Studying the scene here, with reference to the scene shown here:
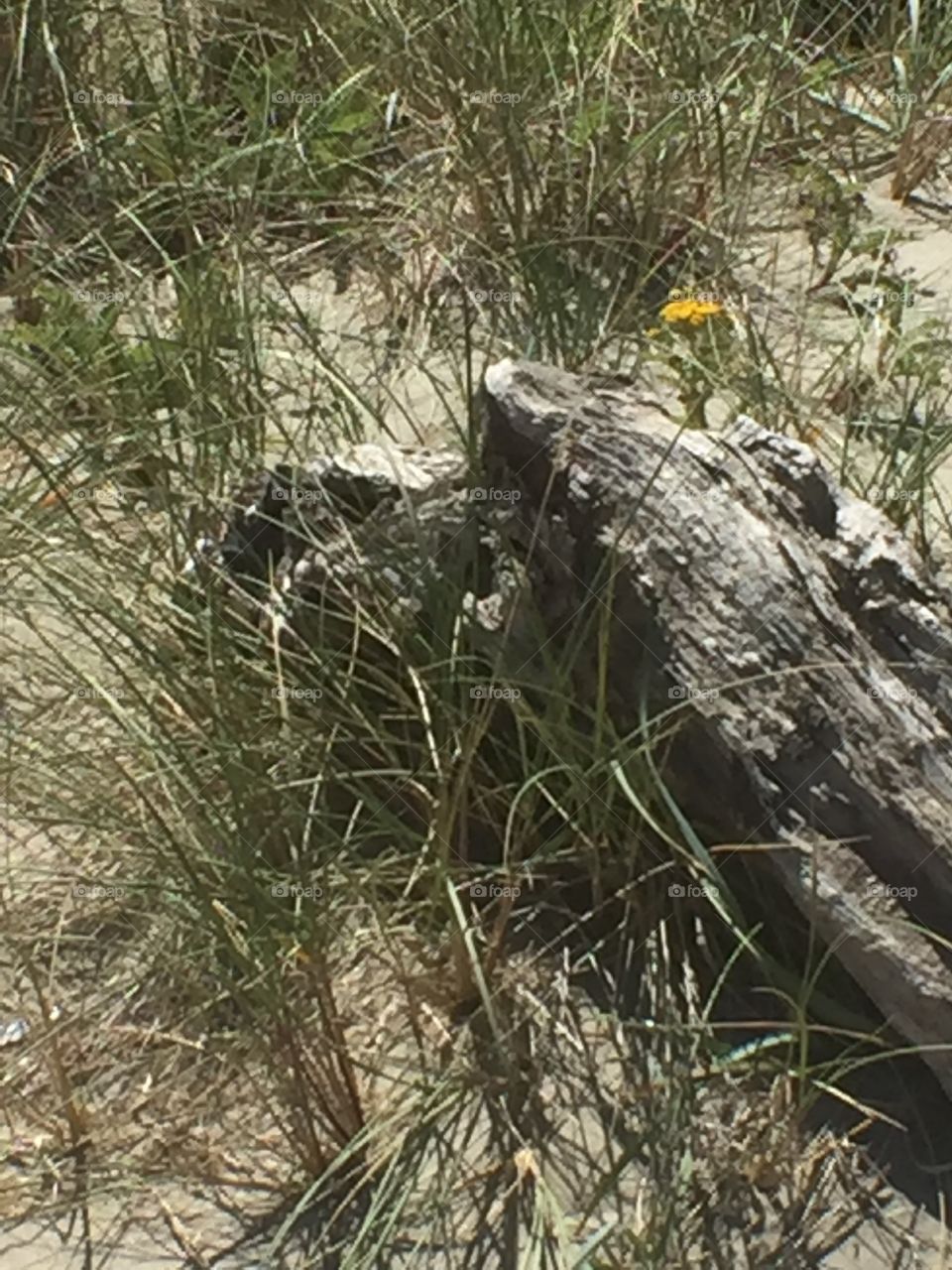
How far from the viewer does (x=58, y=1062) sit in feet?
7.38

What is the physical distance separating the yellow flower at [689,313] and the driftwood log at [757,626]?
0.88m

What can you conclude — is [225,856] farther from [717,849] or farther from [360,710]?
[717,849]

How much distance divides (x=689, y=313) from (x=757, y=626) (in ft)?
3.92

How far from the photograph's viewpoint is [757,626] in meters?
2.25

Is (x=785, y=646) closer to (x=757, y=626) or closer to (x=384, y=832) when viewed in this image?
(x=757, y=626)

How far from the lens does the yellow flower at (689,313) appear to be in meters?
3.29

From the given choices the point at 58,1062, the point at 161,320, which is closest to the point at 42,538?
the point at 58,1062

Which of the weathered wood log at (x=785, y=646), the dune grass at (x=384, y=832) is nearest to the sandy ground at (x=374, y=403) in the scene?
the dune grass at (x=384, y=832)

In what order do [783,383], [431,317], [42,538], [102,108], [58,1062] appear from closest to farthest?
1. [58,1062]
2. [42,538]
3. [783,383]
4. [431,317]
5. [102,108]

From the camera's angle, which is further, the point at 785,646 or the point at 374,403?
the point at 374,403

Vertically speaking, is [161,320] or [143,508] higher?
[161,320]

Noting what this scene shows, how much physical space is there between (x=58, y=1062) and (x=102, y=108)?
270 cm

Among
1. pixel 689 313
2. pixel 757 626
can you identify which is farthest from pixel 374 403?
pixel 757 626

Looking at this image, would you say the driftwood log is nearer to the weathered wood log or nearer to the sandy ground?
the weathered wood log
